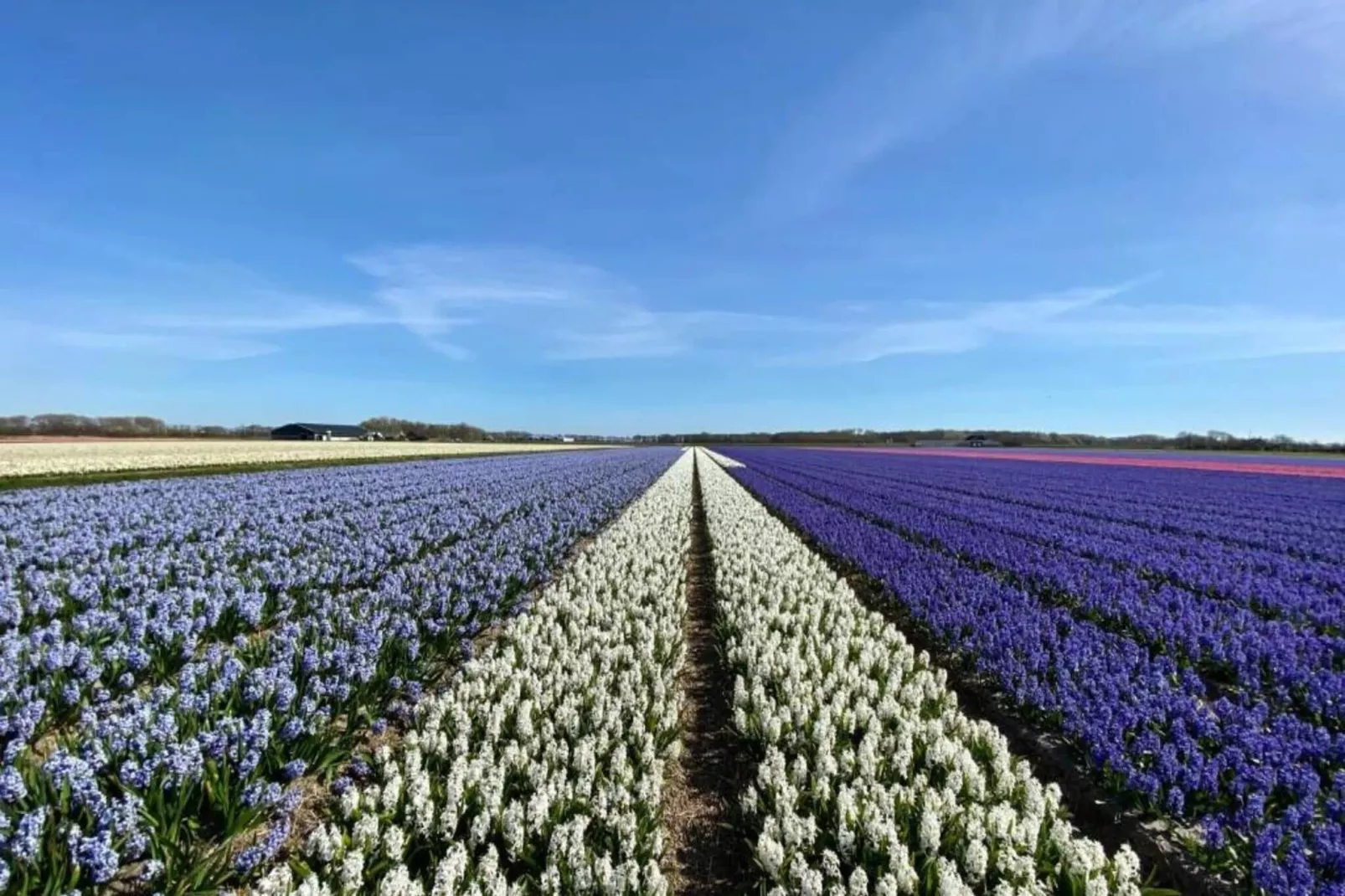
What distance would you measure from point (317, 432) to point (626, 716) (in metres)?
105

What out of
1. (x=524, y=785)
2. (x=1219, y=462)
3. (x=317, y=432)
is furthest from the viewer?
(x=317, y=432)

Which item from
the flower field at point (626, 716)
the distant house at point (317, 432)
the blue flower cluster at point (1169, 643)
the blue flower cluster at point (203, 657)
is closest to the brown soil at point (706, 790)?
the flower field at point (626, 716)

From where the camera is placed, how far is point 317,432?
94.5 m

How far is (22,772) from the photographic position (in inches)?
140

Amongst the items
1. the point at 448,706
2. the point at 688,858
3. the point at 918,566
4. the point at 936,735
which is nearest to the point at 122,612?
the point at 448,706

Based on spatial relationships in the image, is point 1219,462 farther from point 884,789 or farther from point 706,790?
point 706,790

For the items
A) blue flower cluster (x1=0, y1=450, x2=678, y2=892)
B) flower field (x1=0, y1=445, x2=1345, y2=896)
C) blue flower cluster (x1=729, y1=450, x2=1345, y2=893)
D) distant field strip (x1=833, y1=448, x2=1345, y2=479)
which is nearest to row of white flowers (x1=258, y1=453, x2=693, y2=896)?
flower field (x1=0, y1=445, x2=1345, y2=896)

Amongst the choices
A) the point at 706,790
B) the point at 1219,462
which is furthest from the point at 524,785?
the point at 1219,462

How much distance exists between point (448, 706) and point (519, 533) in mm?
7800

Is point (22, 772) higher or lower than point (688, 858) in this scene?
higher

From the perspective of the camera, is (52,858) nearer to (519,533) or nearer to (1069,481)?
(519,533)

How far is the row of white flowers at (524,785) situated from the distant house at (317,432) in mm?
97212

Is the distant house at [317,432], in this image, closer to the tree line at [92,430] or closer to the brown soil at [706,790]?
the tree line at [92,430]

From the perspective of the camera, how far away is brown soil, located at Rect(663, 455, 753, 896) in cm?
388
